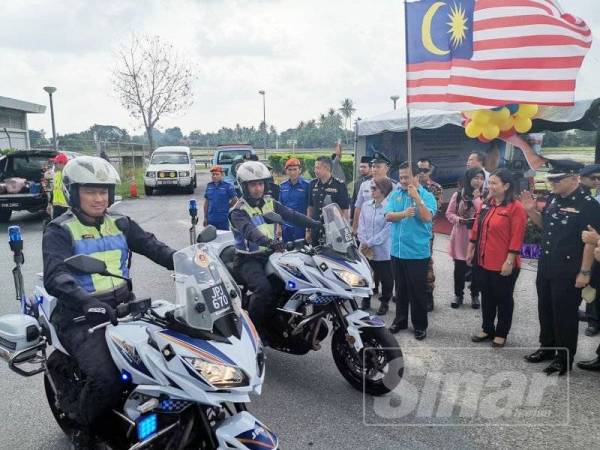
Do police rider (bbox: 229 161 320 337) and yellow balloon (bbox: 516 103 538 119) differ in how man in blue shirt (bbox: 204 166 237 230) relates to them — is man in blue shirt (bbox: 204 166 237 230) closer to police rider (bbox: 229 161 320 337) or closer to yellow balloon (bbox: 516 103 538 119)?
police rider (bbox: 229 161 320 337)

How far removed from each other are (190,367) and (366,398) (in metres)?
2.09

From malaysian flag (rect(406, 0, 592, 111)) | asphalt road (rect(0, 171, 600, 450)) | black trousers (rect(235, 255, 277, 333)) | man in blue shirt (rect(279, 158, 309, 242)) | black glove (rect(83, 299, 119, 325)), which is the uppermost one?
malaysian flag (rect(406, 0, 592, 111))

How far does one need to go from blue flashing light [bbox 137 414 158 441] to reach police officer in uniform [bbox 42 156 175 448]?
0.27 metres

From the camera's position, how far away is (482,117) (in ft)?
21.3

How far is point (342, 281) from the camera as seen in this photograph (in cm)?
375

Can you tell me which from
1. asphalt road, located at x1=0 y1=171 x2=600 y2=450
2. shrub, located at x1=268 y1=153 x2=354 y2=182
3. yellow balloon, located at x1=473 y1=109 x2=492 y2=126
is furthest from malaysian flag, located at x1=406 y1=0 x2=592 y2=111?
shrub, located at x1=268 y1=153 x2=354 y2=182

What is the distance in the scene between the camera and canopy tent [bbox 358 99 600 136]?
827 cm

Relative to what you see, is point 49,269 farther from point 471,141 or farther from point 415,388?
point 471,141

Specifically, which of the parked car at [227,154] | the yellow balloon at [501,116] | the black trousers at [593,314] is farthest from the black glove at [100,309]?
the parked car at [227,154]

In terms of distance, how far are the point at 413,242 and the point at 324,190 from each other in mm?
1877

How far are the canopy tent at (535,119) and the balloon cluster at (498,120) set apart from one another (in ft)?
3.62

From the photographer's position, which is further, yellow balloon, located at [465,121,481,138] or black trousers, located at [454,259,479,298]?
yellow balloon, located at [465,121,481,138]

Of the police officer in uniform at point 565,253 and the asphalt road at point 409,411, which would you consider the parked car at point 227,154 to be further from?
the police officer in uniform at point 565,253

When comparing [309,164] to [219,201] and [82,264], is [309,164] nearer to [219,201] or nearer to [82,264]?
[219,201]
